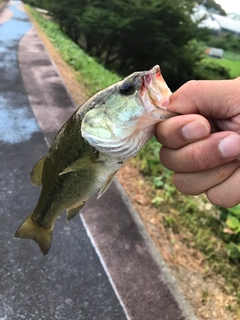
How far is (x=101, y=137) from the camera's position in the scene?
5.04 feet

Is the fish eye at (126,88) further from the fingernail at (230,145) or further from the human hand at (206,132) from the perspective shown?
the fingernail at (230,145)

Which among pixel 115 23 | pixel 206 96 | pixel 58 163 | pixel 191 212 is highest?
pixel 206 96

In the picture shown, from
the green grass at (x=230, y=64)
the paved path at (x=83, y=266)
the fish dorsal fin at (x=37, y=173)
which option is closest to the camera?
the fish dorsal fin at (x=37, y=173)

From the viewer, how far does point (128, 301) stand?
2.99 m

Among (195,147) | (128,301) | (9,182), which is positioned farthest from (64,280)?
A: (195,147)

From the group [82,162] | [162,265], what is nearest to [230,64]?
[162,265]

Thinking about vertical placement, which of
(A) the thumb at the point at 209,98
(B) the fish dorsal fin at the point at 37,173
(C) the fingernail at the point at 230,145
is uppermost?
(A) the thumb at the point at 209,98

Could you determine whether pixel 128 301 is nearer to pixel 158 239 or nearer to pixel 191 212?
pixel 158 239

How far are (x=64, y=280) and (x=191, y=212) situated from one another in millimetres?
1700

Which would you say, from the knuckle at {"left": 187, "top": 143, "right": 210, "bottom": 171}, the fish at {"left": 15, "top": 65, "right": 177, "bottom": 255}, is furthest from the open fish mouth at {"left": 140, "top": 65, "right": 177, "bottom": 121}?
the knuckle at {"left": 187, "top": 143, "right": 210, "bottom": 171}

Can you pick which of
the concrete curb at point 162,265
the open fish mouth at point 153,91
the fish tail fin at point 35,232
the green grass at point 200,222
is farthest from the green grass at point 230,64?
the open fish mouth at point 153,91

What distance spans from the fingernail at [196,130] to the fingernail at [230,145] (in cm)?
7

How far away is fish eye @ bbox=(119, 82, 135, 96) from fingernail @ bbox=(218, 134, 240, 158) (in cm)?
40

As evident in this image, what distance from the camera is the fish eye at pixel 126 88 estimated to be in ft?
Answer: 4.71
